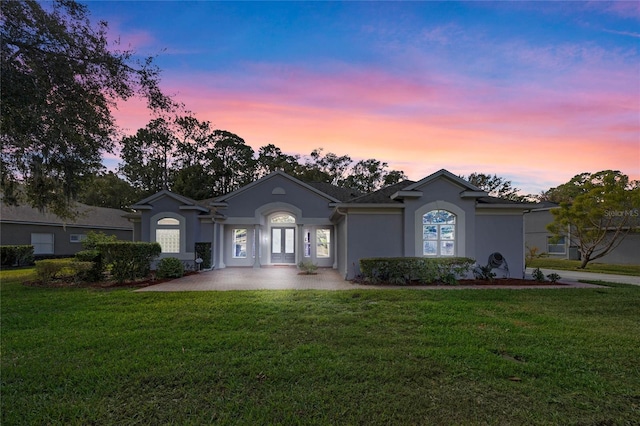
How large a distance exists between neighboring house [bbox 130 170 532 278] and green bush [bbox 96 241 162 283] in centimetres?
397

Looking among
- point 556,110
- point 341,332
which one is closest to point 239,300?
point 341,332

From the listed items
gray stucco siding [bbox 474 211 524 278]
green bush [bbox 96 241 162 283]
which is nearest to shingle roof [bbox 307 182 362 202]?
gray stucco siding [bbox 474 211 524 278]

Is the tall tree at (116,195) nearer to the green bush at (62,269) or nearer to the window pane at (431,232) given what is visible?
the green bush at (62,269)

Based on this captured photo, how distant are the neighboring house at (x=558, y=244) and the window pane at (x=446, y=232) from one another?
14626 millimetres

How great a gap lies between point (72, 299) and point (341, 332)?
25.6 feet

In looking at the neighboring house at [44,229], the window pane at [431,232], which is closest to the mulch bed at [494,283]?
the window pane at [431,232]

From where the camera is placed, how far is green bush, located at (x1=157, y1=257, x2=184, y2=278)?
46.3 ft

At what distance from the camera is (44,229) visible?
898 inches

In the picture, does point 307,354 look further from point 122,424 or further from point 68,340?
point 68,340

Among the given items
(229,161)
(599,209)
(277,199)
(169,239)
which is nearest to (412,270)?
(277,199)

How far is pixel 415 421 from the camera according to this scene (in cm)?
329

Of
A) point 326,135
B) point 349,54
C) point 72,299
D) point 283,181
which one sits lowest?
point 72,299

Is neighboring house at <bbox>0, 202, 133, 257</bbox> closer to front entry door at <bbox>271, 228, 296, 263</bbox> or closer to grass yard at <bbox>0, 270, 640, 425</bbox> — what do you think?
front entry door at <bbox>271, 228, 296, 263</bbox>

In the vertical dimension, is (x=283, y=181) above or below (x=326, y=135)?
below
